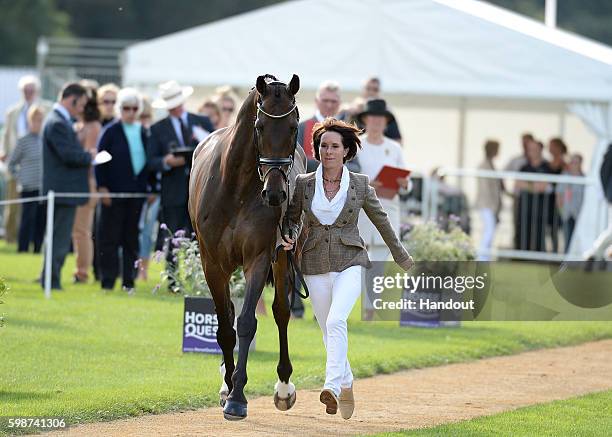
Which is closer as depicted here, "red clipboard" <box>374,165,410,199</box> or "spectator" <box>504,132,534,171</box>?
"red clipboard" <box>374,165,410,199</box>

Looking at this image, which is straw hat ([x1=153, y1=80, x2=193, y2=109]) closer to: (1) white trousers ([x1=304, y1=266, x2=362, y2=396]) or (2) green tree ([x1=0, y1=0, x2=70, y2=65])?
(1) white trousers ([x1=304, y1=266, x2=362, y2=396])

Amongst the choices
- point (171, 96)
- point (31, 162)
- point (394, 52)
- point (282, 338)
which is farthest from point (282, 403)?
point (394, 52)

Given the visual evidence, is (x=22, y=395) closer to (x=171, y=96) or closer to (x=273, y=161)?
(x=273, y=161)

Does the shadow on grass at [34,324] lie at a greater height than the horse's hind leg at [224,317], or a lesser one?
lesser

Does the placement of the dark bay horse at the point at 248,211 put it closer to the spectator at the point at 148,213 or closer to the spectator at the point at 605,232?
the spectator at the point at 148,213

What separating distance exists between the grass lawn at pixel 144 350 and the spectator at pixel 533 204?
6.14m

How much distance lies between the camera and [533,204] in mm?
20094

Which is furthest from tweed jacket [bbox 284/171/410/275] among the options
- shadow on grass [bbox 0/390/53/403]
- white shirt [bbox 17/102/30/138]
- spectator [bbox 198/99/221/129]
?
white shirt [bbox 17/102/30/138]

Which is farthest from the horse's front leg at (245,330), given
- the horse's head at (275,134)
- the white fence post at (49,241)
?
the white fence post at (49,241)

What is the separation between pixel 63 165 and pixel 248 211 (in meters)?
6.48

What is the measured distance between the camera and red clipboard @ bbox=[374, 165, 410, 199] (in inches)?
500

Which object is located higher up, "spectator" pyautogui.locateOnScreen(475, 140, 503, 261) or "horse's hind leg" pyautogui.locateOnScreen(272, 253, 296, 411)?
"spectator" pyautogui.locateOnScreen(475, 140, 503, 261)

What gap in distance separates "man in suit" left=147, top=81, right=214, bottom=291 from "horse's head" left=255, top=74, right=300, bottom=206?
532cm
